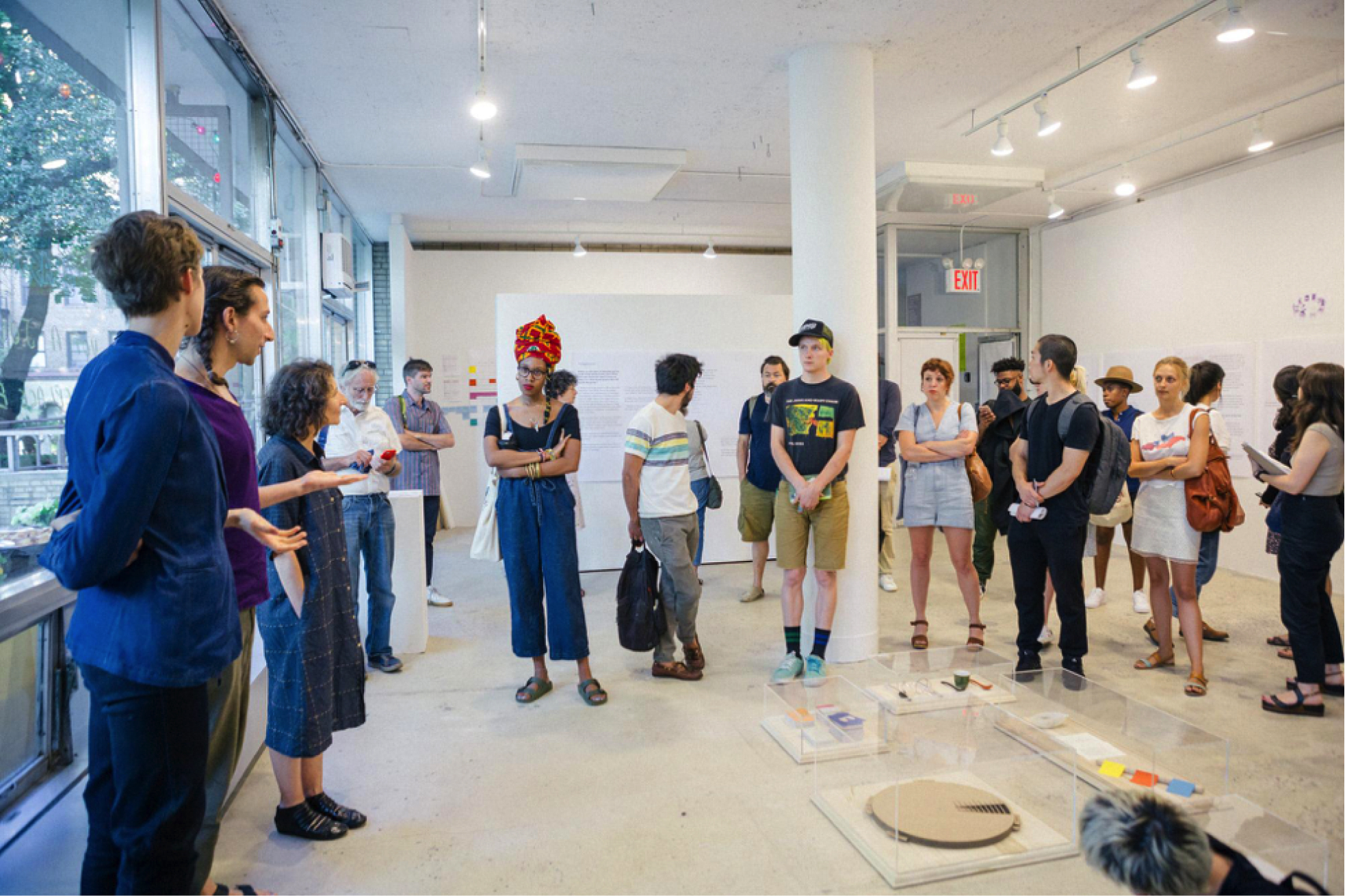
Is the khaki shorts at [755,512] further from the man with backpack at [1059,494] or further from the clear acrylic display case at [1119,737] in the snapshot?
the clear acrylic display case at [1119,737]

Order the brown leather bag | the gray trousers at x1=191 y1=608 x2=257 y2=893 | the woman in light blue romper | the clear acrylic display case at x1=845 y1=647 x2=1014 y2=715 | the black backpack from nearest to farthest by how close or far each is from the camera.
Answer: the gray trousers at x1=191 y1=608 x2=257 y2=893 < the clear acrylic display case at x1=845 y1=647 x2=1014 y2=715 < the black backpack < the brown leather bag < the woman in light blue romper

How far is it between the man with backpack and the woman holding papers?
2.20ft

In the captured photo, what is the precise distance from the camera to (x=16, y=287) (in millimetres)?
2350

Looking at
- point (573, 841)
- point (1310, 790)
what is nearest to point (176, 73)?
point (573, 841)

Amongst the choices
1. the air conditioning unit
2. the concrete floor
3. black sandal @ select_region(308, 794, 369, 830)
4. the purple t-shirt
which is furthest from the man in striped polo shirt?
the air conditioning unit

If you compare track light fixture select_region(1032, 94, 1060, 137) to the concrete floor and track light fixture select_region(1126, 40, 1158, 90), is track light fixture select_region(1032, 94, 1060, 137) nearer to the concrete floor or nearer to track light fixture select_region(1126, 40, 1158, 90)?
track light fixture select_region(1126, 40, 1158, 90)

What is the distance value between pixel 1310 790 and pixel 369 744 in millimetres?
3547

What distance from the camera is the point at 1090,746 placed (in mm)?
2842

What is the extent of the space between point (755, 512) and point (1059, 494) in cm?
179

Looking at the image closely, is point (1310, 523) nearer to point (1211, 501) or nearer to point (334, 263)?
point (1211, 501)

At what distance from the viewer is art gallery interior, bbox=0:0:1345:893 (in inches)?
95.6

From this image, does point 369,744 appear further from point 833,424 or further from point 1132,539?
point 1132,539

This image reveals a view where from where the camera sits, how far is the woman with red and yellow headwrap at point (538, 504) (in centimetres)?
353

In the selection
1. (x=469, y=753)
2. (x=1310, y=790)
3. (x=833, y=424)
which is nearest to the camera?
(x=1310, y=790)
